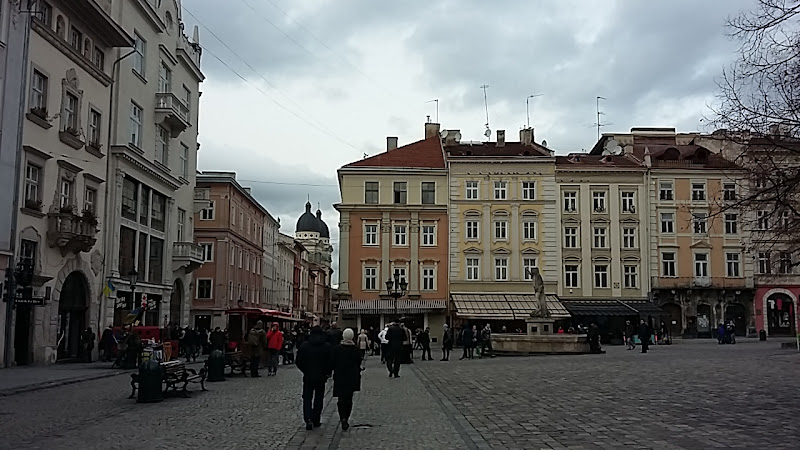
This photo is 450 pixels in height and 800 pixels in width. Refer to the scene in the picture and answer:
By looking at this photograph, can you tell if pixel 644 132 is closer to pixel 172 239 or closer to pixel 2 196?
pixel 172 239

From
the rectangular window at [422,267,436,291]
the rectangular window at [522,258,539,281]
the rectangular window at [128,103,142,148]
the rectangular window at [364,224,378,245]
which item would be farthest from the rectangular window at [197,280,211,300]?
the rectangular window at [522,258,539,281]

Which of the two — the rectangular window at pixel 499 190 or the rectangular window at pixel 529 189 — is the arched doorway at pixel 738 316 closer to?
the rectangular window at pixel 529 189

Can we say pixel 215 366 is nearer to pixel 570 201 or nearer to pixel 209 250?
pixel 209 250

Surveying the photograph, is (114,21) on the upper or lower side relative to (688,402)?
upper

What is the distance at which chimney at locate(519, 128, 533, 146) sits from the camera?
69213 mm

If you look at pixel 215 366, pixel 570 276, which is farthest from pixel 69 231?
pixel 570 276

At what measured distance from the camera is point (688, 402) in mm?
15977

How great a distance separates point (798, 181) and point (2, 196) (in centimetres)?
2485

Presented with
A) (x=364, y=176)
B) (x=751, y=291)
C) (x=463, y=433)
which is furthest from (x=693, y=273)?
(x=463, y=433)

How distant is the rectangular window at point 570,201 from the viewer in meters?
62.1

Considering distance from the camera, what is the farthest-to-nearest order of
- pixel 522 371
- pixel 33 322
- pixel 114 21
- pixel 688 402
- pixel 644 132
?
1. pixel 644 132
2. pixel 114 21
3. pixel 33 322
4. pixel 522 371
5. pixel 688 402

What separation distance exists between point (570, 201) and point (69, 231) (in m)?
40.3

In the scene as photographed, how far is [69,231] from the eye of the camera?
31.7m

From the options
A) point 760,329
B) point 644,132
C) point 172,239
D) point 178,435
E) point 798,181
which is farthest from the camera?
point 644,132
